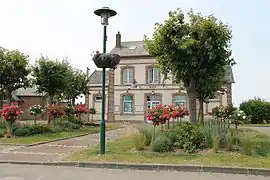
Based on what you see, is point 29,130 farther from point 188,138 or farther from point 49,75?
point 188,138

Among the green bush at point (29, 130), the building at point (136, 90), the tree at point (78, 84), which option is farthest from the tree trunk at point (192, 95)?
the building at point (136, 90)

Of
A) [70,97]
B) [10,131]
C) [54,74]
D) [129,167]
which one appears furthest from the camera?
[70,97]

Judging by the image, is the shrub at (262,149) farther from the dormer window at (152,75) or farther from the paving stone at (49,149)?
the dormer window at (152,75)

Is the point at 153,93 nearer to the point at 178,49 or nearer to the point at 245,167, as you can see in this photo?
the point at 178,49

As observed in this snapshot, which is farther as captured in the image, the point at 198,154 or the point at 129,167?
the point at 198,154

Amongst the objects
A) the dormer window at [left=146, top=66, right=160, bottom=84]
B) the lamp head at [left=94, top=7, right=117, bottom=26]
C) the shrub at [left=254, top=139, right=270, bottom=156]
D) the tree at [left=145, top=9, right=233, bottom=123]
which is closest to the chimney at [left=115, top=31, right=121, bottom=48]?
the dormer window at [left=146, top=66, right=160, bottom=84]

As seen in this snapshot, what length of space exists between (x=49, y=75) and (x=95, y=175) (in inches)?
616

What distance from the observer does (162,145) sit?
1220cm

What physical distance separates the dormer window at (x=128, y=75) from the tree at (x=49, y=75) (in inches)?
779

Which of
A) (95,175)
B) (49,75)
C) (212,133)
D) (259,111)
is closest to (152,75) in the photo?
(259,111)

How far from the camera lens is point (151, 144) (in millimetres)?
12523

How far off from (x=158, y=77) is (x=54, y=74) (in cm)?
2085

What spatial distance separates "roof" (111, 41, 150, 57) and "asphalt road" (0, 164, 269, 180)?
34376 mm

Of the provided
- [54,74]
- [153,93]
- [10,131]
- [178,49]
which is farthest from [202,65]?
[153,93]
